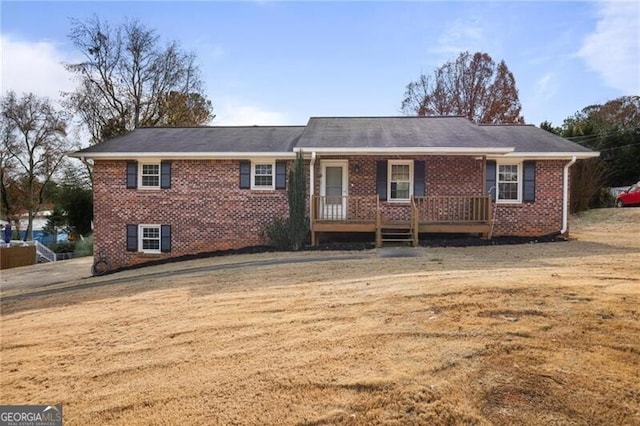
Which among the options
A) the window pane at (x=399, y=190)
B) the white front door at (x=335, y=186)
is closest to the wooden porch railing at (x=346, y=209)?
the white front door at (x=335, y=186)

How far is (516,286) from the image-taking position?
548 centimetres

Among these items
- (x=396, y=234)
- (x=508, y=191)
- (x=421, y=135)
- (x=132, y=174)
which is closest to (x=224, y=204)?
(x=132, y=174)

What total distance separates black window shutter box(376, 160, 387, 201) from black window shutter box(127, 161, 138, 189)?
28.2ft

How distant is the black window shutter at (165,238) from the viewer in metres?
14.0

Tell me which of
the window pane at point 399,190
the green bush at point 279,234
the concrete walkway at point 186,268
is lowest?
the concrete walkway at point 186,268

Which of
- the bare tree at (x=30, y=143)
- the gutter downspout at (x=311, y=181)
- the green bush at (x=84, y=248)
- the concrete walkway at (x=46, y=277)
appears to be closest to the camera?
the gutter downspout at (x=311, y=181)

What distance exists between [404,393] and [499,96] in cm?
3347

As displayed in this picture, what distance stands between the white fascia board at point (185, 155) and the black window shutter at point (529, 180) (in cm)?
794

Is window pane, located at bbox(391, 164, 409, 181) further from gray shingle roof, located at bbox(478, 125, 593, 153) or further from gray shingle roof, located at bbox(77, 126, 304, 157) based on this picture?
gray shingle roof, located at bbox(77, 126, 304, 157)

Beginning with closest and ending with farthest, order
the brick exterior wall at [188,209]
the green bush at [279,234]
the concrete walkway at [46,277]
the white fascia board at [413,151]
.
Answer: the white fascia board at [413,151]
the green bush at [279,234]
the concrete walkway at [46,277]
the brick exterior wall at [188,209]

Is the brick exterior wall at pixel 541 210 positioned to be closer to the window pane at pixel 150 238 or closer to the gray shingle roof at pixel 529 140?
the gray shingle roof at pixel 529 140

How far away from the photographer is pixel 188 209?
1391 cm

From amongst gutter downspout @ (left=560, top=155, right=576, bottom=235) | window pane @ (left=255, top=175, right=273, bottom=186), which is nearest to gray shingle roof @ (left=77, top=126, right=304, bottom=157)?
window pane @ (left=255, top=175, right=273, bottom=186)

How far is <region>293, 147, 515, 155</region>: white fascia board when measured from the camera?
39.3ft
